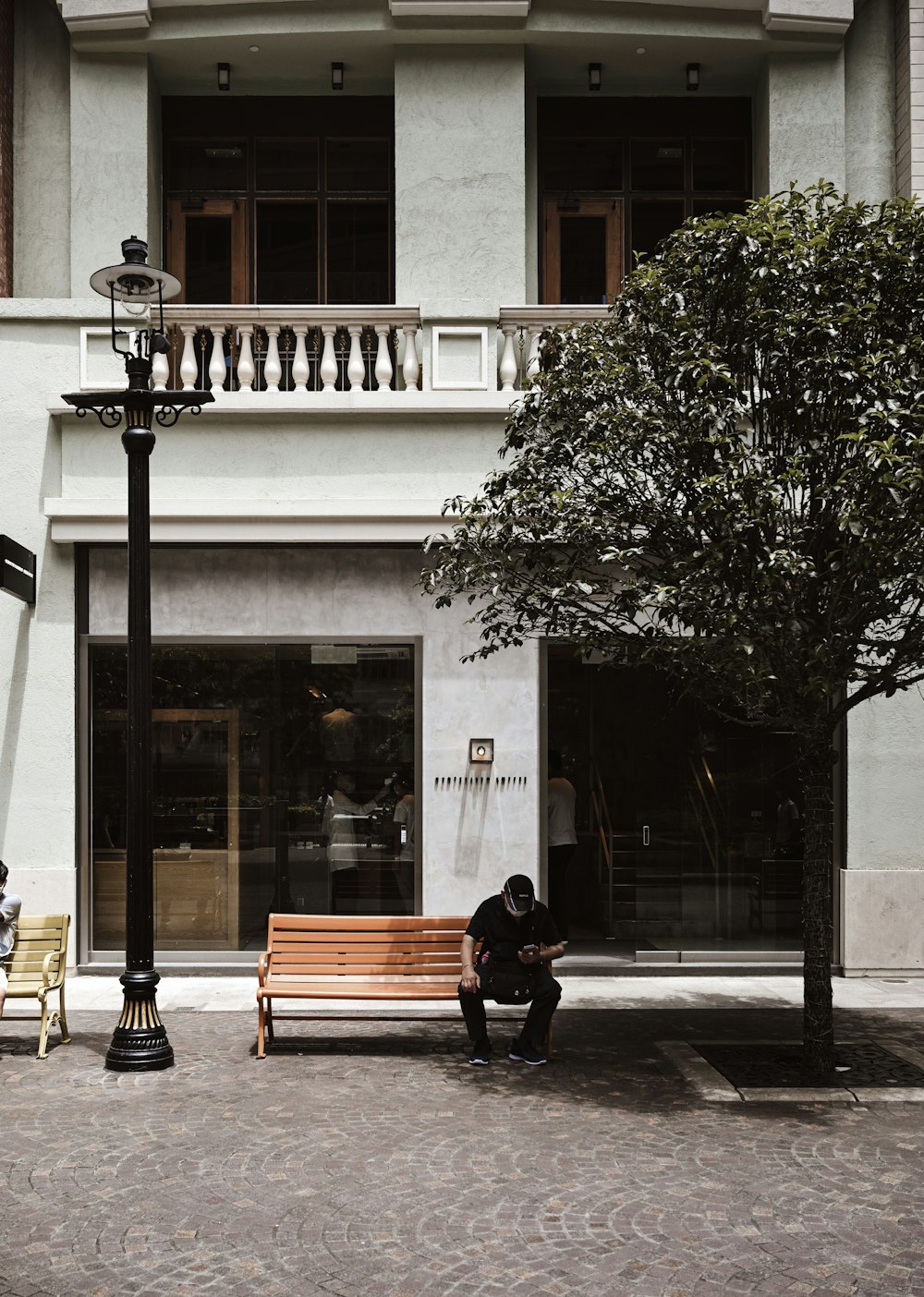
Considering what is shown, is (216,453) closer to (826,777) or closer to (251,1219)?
(826,777)

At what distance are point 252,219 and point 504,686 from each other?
5711 millimetres

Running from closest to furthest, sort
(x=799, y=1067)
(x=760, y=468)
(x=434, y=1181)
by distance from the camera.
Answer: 1. (x=434, y=1181)
2. (x=760, y=468)
3. (x=799, y=1067)

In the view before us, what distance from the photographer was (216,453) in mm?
11438

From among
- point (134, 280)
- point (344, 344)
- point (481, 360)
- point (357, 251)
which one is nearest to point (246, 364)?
point (344, 344)

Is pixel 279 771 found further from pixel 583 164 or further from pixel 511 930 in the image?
pixel 583 164

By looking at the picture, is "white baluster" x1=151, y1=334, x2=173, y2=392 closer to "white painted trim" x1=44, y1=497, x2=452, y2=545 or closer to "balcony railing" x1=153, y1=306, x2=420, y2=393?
"balcony railing" x1=153, y1=306, x2=420, y2=393

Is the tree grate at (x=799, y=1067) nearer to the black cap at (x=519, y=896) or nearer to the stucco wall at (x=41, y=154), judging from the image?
the black cap at (x=519, y=896)

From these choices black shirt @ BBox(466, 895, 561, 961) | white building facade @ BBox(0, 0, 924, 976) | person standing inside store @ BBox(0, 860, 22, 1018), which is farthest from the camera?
white building facade @ BBox(0, 0, 924, 976)

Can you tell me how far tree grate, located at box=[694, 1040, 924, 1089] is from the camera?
7.64 m

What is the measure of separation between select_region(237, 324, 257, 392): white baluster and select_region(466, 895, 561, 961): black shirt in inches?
228

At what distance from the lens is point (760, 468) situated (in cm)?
759

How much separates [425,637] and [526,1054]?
4.47 meters

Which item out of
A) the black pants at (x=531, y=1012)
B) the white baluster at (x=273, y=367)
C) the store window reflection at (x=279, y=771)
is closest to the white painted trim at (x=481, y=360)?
the white baluster at (x=273, y=367)

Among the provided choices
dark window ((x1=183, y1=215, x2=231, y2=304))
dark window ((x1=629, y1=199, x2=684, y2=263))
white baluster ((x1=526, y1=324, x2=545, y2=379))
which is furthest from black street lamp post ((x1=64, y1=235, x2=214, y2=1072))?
dark window ((x1=629, y1=199, x2=684, y2=263))
